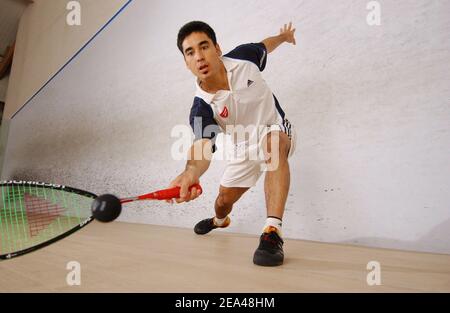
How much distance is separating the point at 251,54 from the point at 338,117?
579 millimetres

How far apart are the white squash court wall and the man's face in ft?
2.21

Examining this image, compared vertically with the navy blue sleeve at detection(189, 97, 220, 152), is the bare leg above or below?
below

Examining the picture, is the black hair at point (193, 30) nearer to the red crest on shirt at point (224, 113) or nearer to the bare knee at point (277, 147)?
the red crest on shirt at point (224, 113)

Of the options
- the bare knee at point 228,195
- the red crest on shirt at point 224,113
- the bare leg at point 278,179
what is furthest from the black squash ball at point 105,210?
the bare knee at point 228,195

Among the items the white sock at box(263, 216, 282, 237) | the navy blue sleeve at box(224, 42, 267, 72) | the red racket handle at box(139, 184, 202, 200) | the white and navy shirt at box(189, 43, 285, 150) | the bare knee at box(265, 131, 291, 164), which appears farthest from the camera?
the navy blue sleeve at box(224, 42, 267, 72)

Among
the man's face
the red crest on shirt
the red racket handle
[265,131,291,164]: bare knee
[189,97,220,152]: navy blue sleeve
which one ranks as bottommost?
the red racket handle

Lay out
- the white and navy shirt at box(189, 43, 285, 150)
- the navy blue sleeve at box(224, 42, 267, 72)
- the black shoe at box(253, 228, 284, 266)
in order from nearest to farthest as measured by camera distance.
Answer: the black shoe at box(253, 228, 284, 266), the white and navy shirt at box(189, 43, 285, 150), the navy blue sleeve at box(224, 42, 267, 72)

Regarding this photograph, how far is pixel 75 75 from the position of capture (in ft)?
13.2

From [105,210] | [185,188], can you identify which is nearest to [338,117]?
[185,188]

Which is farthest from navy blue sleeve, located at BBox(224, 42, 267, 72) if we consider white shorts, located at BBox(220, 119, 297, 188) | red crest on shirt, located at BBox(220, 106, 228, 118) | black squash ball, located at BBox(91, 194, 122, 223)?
black squash ball, located at BBox(91, 194, 122, 223)

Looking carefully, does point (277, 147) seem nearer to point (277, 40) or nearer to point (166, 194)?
point (166, 194)

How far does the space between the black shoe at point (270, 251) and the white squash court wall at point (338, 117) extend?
74cm

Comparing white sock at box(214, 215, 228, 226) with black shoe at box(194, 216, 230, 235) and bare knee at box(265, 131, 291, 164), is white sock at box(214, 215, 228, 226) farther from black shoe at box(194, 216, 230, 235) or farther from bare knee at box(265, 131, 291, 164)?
bare knee at box(265, 131, 291, 164)

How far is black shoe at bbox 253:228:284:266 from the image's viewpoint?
0.96 metres
